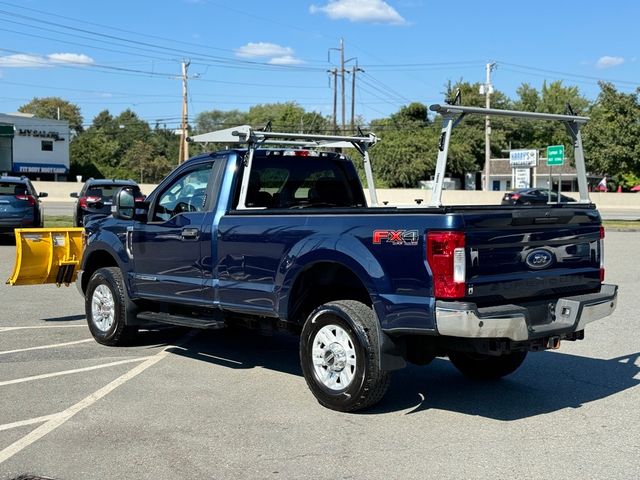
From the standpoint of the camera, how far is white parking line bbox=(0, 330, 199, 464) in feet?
16.9

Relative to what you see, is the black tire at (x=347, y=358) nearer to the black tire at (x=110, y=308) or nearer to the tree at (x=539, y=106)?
the black tire at (x=110, y=308)

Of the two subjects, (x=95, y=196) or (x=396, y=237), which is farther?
(x=95, y=196)

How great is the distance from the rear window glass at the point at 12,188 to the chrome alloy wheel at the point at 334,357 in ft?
50.4

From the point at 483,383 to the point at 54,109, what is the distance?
126605mm

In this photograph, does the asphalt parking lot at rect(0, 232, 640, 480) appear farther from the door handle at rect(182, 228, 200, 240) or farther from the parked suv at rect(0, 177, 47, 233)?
the parked suv at rect(0, 177, 47, 233)

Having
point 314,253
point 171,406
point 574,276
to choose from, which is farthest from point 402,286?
point 171,406

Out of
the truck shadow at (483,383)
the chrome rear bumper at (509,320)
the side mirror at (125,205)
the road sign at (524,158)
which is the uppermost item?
the road sign at (524,158)

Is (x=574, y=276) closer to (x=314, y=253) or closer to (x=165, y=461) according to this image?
(x=314, y=253)

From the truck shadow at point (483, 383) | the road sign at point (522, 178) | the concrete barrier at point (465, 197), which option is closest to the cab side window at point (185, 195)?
the truck shadow at point (483, 383)

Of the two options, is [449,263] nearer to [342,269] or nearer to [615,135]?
[342,269]

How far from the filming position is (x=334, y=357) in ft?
20.1

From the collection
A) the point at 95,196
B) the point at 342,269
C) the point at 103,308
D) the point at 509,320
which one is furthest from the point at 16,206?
the point at 509,320

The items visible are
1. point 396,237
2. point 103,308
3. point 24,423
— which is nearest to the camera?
point 396,237

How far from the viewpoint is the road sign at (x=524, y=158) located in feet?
168
